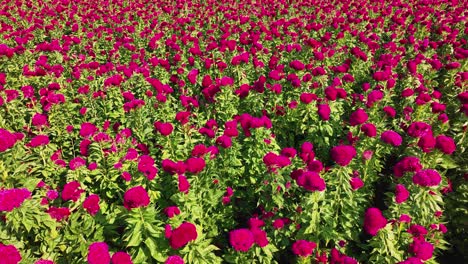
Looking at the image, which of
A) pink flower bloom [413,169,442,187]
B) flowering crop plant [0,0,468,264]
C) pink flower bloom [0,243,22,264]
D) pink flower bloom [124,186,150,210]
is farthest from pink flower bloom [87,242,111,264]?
pink flower bloom [413,169,442,187]

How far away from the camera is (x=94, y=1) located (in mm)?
16297

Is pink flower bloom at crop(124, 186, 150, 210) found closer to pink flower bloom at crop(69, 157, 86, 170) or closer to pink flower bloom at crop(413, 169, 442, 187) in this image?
Result: pink flower bloom at crop(69, 157, 86, 170)

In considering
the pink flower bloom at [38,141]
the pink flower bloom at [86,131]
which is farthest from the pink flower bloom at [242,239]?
the pink flower bloom at [38,141]

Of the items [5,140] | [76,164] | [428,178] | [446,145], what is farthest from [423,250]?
[5,140]

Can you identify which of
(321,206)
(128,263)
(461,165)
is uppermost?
(128,263)

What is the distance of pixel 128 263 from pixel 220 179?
7.12ft

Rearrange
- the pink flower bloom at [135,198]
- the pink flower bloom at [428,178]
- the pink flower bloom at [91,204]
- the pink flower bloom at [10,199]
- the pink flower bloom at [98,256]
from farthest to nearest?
the pink flower bloom at [91,204]
the pink flower bloom at [428,178]
the pink flower bloom at [10,199]
the pink flower bloom at [135,198]
the pink flower bloom at [98,256]

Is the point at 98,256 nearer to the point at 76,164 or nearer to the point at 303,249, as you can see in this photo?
the point at 303,249

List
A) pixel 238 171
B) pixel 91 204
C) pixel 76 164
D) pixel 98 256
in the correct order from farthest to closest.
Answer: pixel 238 171 → pixel 76 164 → pixel 91 204 → pixel 98 256

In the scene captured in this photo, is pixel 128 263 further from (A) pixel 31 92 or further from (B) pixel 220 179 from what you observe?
(A) pixel 31 92

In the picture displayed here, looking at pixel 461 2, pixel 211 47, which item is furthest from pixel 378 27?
pixel 211 47

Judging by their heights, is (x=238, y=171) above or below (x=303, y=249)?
below

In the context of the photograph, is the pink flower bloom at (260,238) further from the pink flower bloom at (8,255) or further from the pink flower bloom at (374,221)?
the pink flower bloom at (8,255)

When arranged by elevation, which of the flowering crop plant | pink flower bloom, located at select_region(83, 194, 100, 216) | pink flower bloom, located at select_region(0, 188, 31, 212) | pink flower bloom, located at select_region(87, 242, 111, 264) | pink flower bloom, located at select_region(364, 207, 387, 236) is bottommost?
the flowering crop plant
